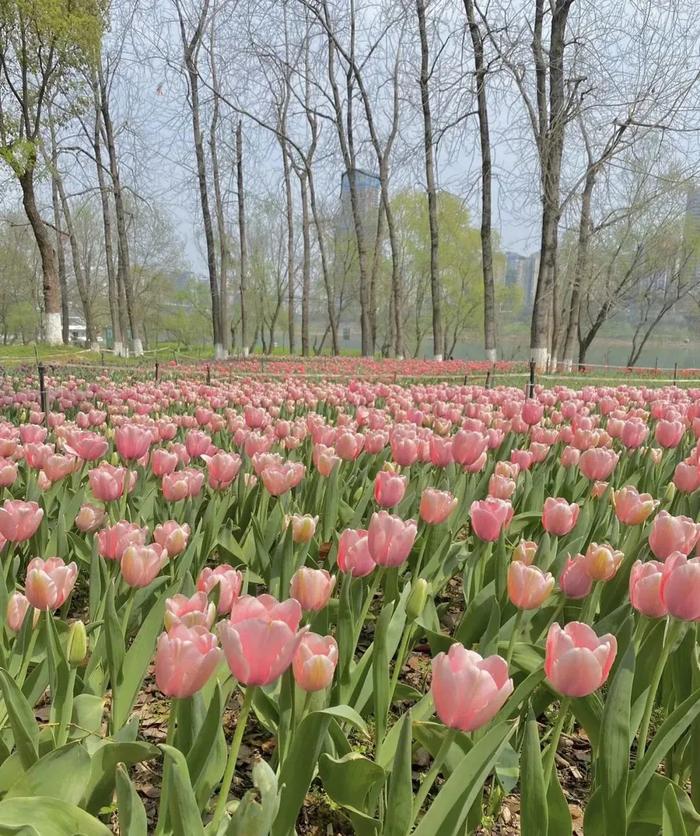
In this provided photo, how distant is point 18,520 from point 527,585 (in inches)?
41.4

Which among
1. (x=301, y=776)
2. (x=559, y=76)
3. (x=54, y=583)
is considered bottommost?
(x=301, y=776)

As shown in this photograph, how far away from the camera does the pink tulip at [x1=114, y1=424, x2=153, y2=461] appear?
227cm

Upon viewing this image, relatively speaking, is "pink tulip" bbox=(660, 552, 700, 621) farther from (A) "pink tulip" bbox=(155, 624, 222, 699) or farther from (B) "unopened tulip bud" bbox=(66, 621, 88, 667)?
(B) "unopened tulip bud" bbox=(66, 621, 88, 667)

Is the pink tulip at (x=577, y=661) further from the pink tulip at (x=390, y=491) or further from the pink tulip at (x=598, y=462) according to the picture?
the pink tulip at (x=598, y=462)

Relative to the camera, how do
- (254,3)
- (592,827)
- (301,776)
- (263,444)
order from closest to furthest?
(301,776)
(592,827)
(263,444)
(254,3)

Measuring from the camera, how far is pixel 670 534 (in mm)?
1319

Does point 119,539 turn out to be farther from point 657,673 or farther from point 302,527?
point 657,673

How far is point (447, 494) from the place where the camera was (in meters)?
1.59

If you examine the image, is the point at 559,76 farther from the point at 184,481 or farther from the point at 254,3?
the point at 184,481

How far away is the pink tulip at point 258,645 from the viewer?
2.58ft

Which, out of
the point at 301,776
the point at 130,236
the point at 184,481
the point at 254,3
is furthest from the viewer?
the point at 130,236

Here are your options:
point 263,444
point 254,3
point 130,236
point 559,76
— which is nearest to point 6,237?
point 130,236

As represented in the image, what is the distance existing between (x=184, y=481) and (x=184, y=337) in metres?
62.5

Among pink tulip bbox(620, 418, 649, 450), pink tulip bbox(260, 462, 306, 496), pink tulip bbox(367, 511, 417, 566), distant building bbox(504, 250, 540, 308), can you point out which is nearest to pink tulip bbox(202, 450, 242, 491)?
pink tulip bbox(260, 462, 306, 496)
